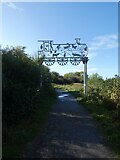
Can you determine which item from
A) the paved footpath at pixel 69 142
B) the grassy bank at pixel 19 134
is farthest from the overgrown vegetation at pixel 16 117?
the paved footpath at pixel 69 142

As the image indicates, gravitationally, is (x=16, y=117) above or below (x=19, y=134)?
above

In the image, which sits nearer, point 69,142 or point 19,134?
point 69,142

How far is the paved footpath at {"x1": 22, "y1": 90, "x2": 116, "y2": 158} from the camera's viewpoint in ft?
33.4

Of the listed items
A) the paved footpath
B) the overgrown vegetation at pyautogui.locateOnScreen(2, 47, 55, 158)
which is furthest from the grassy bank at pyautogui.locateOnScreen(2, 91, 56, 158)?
the paved footpath

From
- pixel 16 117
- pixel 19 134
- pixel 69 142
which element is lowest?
pixel 69 142

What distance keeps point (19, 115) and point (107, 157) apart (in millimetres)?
5593

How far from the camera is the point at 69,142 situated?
38.3 feet

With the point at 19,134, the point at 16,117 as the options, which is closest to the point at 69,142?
the point at 19,134

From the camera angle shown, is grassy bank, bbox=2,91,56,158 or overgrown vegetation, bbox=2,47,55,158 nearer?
grassy bank, bbox=2,91,56,158

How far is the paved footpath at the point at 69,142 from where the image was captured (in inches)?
401

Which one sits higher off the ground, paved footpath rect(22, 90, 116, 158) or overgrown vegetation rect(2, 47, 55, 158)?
overgrown vegetation rect(2, 47, 55, 158)

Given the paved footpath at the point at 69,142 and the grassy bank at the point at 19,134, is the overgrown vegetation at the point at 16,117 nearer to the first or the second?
the grassy bank at the point at 19,134

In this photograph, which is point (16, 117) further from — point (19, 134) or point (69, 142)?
point (69, 142)

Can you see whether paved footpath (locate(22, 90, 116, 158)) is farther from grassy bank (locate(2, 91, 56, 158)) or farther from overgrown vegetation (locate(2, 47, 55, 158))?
overgrown vegetation (locate(2, 47, 55, 158))
